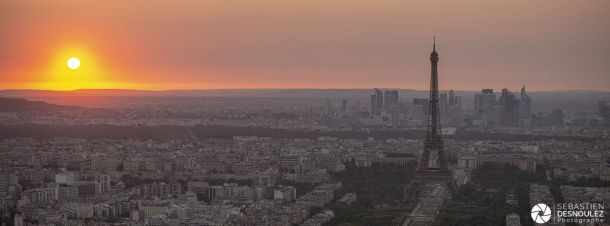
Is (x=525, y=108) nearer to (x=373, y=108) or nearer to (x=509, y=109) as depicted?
(x=509, y=109)

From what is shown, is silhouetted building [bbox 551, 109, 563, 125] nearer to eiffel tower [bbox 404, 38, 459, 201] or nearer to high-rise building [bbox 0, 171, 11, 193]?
eiffel tower [bbox 404, 38, 459, 201]

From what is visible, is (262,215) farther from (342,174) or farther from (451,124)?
(451,124)

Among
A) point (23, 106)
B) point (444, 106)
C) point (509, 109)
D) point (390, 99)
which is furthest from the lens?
point (390, 99)

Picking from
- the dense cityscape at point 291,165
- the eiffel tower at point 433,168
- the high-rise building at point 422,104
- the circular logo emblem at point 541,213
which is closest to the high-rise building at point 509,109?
the dense cityscape at point 291,165

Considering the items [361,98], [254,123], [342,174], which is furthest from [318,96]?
[342,174]

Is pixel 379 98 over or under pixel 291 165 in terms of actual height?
over

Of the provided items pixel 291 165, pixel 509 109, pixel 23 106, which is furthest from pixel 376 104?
pixel 291 165

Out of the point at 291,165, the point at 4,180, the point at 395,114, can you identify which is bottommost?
the point at 291,165
